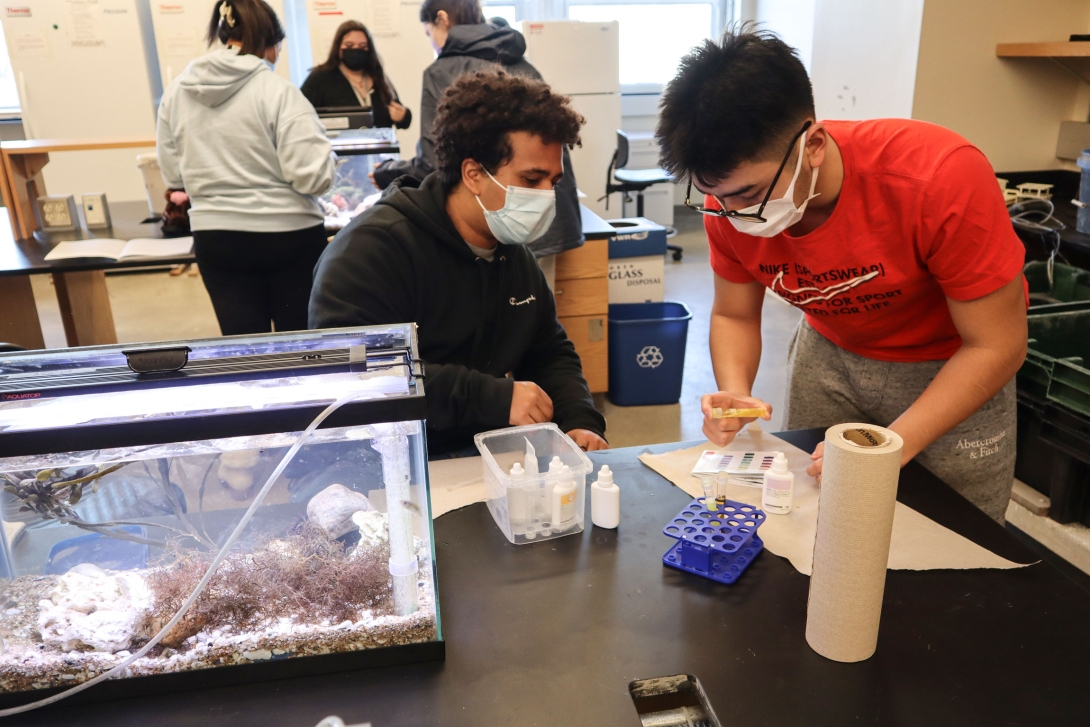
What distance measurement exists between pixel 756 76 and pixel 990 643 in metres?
0.78

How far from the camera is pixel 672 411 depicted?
11.0 feet

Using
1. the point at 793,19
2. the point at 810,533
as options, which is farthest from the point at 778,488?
the point at 793,19

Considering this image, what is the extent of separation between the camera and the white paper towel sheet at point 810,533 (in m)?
1.03

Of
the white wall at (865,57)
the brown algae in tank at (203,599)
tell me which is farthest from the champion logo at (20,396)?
the white wall at (865,57)

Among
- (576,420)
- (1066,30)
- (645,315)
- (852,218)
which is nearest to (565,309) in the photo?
(645,315)

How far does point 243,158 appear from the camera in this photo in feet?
8.07

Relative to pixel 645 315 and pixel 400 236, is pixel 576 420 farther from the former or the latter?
pixel 645 315

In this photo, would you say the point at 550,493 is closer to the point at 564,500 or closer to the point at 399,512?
the point at 564,500

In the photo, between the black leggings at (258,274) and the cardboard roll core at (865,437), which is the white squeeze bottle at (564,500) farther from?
the black leggings at (258,274)

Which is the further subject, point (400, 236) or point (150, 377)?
point (400, 236)

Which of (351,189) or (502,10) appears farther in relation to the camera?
(502,10)

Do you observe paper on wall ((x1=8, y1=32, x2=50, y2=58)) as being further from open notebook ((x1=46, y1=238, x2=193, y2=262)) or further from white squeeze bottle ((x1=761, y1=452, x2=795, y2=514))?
white squeeze bottle ((x1=761, y1=452, x2=795, y2=514))

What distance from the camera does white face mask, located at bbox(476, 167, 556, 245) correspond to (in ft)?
5.20

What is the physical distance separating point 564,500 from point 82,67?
18.0 feet
